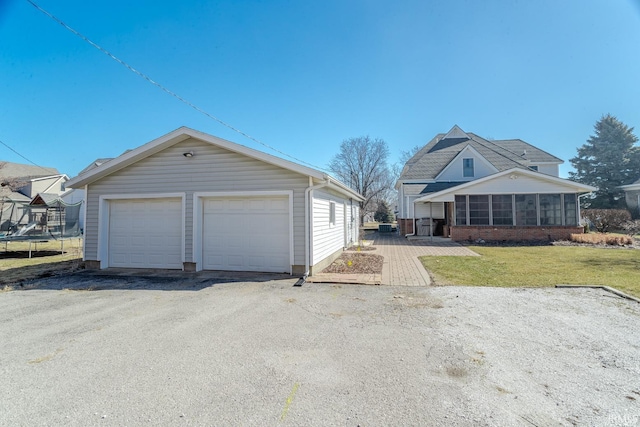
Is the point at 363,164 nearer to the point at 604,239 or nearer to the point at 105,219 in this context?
the point at 604,239

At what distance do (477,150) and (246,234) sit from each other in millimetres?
21582

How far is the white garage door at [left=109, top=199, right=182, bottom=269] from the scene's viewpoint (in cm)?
869

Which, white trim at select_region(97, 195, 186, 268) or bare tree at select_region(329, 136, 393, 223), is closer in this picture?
white trim at select_region(97, 195, 186, 268)

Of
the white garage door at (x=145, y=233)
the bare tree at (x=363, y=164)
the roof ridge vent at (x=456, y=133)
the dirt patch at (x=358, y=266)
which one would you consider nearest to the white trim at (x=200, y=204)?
the white garage door at (x=145, y=233)

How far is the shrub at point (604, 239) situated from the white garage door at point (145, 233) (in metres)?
18.3

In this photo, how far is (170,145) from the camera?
853 centimetres

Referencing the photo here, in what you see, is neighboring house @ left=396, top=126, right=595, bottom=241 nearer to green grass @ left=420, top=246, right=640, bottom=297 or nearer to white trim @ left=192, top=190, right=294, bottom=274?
green grass @ left=420, top=246, right=640, bottom=297

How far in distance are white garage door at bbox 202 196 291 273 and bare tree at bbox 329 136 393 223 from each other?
33.7 metres

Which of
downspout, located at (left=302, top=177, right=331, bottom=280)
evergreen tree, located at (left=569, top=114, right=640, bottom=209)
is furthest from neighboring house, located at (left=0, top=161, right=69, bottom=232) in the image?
evergreen tree, located at (left=569, top=114, right=640, bottom=209)

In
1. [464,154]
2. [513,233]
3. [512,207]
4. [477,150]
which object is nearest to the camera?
[513,233]

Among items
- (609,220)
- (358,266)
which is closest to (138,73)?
(358,266)

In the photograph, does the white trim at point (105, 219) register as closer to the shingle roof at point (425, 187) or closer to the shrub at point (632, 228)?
the shingle roof at point (425, 187)

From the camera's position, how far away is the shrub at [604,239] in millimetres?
13570

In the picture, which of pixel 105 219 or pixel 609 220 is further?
pixel 609 220
